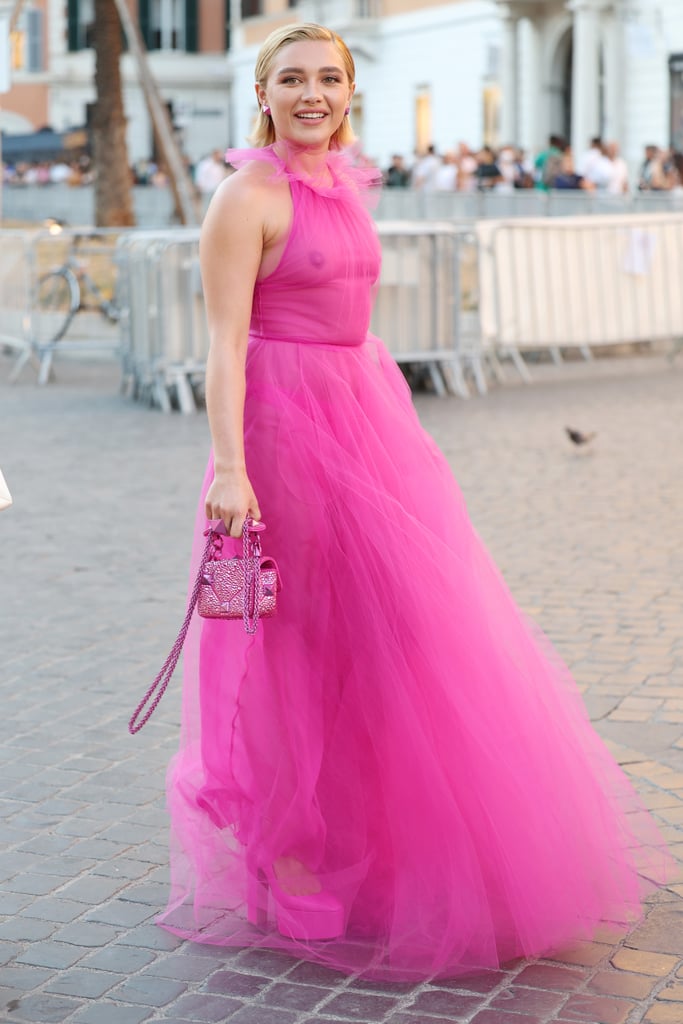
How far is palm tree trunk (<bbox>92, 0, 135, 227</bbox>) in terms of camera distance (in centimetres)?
2184

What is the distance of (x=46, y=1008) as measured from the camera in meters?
3.35

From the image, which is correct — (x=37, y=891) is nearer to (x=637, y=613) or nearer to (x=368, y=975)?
(x=368, y=975)

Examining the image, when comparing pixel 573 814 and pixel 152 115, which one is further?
pixel 152 115

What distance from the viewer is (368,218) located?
3.74m

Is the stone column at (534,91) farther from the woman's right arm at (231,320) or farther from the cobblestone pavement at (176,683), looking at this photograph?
the woman's right arm at (231,320)


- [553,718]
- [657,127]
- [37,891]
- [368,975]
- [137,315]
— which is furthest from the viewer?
[657,127]

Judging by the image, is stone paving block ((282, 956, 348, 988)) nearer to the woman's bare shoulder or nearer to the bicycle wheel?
the woman's bare shoulder

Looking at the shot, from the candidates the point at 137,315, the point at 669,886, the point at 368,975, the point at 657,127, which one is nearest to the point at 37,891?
the point at 368,975

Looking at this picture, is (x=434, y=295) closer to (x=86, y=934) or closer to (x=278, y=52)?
(x=278, y=52)

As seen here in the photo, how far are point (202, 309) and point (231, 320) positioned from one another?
9445 millimetres

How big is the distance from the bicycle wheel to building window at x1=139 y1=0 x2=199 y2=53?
47601 mm

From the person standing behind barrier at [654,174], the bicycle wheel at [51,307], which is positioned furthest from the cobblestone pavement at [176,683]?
the person standing behind barrier at [654,174]

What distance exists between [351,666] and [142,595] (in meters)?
3.51

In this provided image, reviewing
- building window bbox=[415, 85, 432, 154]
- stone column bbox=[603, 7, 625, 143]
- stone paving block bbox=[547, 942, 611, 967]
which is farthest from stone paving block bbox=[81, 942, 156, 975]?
building window bbox=[415, 85, 432, 154]
